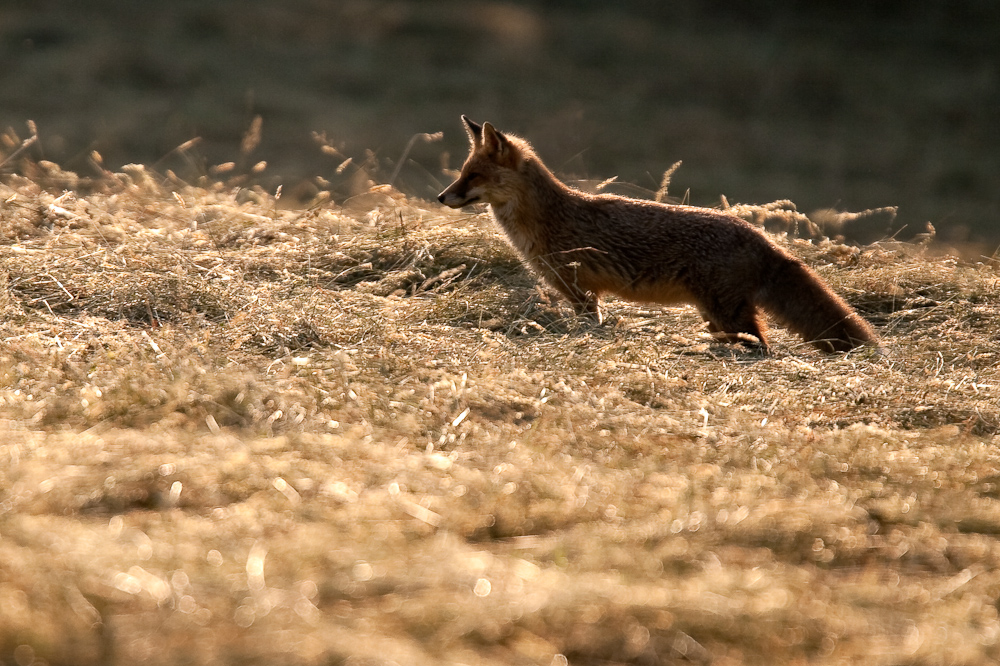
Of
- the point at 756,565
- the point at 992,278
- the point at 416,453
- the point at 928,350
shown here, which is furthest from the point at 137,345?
the point at 992,278

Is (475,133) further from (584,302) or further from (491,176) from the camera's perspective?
(584,302)

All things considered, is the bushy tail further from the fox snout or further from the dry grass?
the fox snout

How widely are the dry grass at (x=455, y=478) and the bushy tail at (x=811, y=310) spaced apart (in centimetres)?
19

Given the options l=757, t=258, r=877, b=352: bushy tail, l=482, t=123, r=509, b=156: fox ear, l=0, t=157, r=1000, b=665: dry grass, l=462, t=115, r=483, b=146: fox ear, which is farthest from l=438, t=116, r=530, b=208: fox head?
l=757, t=258, r=877, b=352: bushy tail

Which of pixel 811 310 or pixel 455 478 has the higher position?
pixel 455 478

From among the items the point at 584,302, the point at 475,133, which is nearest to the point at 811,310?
the point at 584,302

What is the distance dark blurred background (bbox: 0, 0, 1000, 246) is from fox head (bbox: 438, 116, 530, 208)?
5765 mm

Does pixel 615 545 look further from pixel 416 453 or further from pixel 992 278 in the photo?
pixel 992 278

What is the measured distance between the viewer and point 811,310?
5242mm

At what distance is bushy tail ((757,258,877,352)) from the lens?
508 centimetres

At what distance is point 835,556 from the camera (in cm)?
266

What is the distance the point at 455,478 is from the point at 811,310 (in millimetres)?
2943

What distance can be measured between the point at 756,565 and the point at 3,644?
170 centimetres

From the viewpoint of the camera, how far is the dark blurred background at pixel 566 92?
47.9 feet
